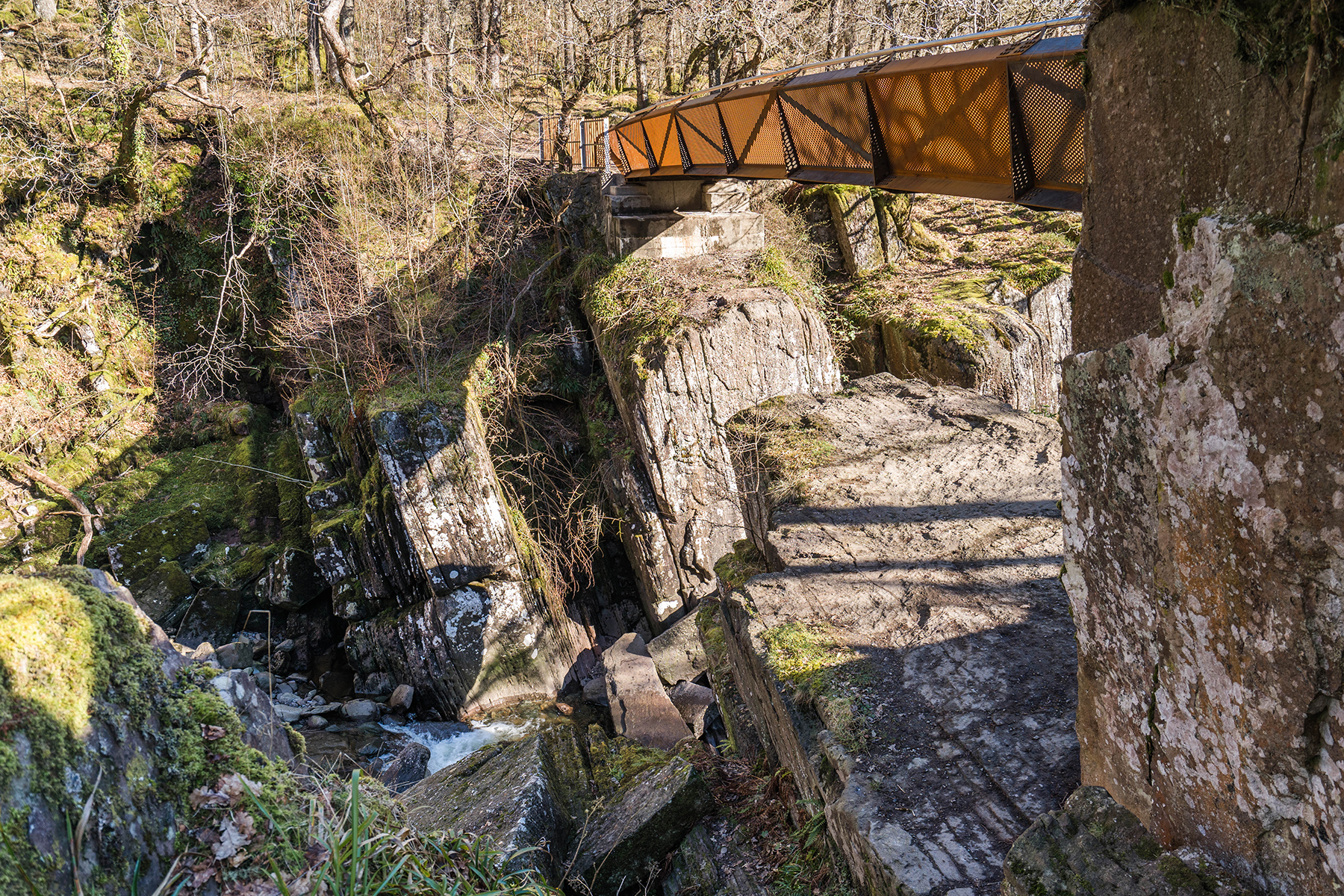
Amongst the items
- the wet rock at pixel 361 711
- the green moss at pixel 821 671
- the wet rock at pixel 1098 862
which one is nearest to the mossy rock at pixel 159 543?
the wet rock at pixel 361 711

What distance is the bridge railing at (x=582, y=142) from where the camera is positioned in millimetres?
11844

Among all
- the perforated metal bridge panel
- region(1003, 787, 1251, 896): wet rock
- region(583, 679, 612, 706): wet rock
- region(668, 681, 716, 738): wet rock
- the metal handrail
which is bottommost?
region(583, 679, 612, 706): wet rock

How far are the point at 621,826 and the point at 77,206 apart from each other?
14770 millimetres

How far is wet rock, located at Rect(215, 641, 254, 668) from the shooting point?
8375 mm

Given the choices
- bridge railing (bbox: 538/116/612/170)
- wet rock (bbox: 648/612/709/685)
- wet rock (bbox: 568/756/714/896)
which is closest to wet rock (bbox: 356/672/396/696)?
wet rock (bbox: 648/612/709/685)

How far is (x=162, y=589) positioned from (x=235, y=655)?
2.52 m

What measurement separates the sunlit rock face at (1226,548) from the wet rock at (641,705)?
17.9 feet

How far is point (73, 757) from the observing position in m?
1.83

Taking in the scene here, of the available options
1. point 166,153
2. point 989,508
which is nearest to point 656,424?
point 989,508

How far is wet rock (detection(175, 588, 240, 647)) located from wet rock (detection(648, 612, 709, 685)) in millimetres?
5661

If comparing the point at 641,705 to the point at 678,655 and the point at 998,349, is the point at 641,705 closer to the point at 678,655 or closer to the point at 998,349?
the point at 678,655

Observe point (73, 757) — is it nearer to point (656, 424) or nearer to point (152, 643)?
point (152, 643)

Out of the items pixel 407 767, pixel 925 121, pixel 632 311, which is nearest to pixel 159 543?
pixel 407 767

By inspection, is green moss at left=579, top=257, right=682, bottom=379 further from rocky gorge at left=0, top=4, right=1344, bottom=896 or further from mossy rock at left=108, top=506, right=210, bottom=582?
mossy rock at left=108, top=506, right=210, bottom=582
